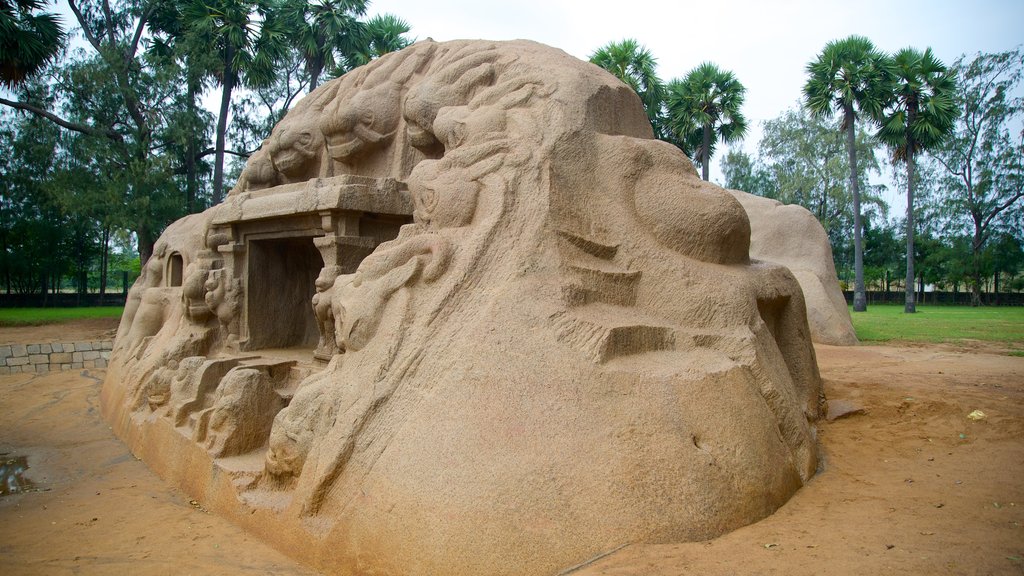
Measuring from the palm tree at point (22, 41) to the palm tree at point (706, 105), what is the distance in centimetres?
A: 1495

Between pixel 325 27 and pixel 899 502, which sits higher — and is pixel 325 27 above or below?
above

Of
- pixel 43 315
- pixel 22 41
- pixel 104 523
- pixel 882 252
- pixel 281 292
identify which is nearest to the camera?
pixel 104 523

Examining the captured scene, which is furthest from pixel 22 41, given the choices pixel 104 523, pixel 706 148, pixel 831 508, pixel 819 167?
pixel 819 167

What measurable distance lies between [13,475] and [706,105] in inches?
719

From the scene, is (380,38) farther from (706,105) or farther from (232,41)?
(706,105)

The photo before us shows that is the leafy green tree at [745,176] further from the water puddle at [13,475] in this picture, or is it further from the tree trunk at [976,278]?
the water puddle at [13,475]

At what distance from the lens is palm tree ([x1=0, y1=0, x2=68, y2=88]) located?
10695 millimetres

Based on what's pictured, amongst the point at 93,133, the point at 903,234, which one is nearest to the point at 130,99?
the point at 93,133

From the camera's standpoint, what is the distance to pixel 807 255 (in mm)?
12109

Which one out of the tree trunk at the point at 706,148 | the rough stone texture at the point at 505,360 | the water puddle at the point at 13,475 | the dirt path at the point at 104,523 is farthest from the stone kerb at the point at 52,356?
the tree trunk at the point at 706,148

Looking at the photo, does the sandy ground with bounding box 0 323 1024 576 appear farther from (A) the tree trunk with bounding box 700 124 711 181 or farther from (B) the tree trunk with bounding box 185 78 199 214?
(A) the tree trunk with bounding box 700 124 711 181

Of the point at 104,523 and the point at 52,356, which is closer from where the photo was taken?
the point at 104,523

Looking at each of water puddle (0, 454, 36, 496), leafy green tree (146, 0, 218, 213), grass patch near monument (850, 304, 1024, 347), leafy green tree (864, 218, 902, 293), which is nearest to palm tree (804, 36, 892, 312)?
grass patch near monument (850, 304, 1024, 347)

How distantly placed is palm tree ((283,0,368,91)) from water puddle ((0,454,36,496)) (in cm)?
1388
